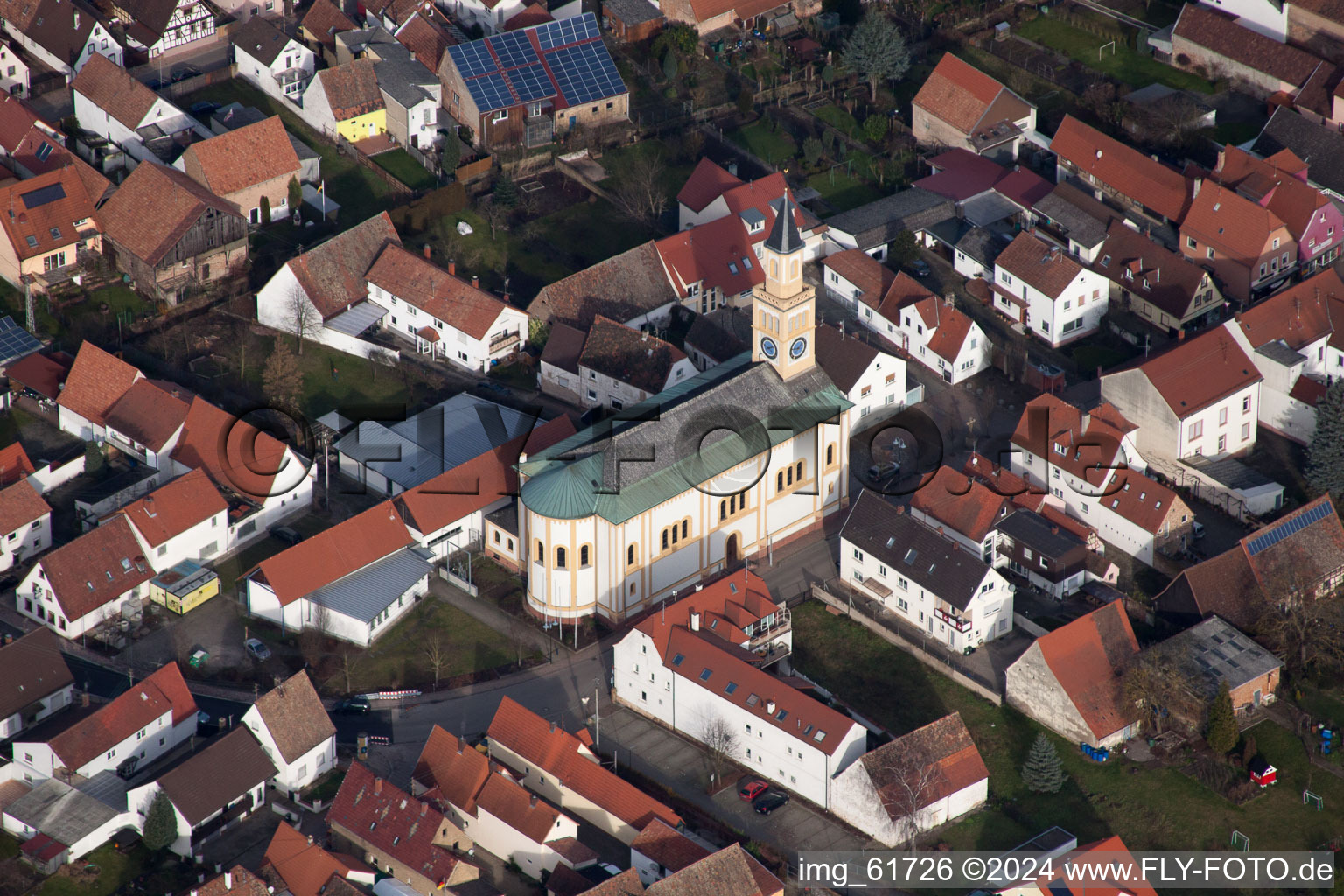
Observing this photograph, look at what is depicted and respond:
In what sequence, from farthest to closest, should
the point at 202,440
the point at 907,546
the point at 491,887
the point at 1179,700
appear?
the point at 202,440 → the point at 907,546 → the point at 1179,700 → the point at 491,887

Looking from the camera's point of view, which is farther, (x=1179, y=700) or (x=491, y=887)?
(x=1179, y=700)

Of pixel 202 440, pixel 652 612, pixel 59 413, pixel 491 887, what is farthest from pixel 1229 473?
pixel 59 413

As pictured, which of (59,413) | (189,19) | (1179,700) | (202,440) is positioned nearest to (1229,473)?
(1179,700)

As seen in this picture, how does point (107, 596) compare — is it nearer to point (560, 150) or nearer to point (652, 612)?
point (652, 612)

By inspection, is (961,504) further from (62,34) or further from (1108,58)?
(62,34)

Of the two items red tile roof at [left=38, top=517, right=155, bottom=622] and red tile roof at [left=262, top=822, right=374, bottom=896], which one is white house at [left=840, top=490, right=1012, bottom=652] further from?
red tile roof at [left=38, top=517, right=155, bottom=622]

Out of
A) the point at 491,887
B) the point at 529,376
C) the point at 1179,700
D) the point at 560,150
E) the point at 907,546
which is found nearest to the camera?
the point at 491,887

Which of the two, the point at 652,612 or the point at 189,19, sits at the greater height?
the point at 189,19
